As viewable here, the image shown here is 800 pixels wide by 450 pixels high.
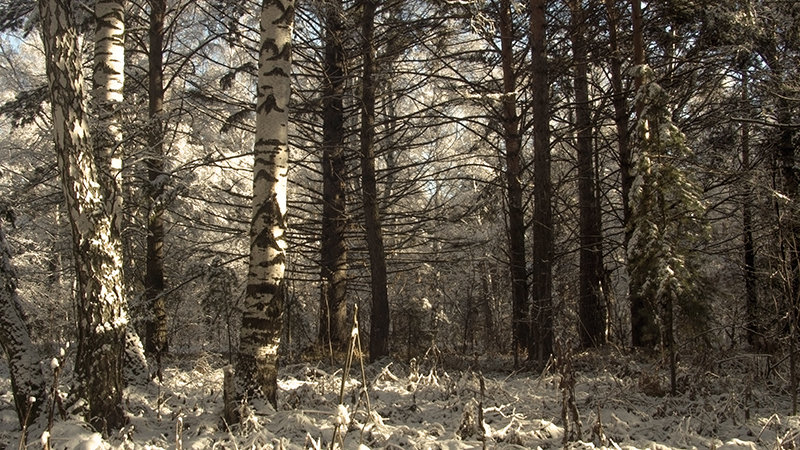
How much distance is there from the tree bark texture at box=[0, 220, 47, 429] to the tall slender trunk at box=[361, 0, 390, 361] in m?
5.47

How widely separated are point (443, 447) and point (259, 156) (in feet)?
9.89

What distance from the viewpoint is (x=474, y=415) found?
4875 mm

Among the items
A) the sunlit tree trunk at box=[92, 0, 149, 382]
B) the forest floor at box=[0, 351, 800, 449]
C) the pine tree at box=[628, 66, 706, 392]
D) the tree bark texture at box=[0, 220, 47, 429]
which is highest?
the sunlit tree trunk at box=[92, 0, 149, 382]

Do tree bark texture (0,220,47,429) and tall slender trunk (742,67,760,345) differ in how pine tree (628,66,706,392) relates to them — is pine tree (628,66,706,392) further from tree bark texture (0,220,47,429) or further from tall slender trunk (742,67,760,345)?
tree bark texture (0,220,47,429)

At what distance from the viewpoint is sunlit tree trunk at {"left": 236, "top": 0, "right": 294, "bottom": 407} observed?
5008 mm

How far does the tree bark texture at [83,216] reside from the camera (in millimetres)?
4523

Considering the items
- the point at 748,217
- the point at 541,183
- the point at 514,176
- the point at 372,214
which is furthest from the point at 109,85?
the point at 748,217

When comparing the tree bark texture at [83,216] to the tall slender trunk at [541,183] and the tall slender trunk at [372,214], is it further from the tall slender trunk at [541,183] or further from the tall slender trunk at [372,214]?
the tall slender trunk at [541,183]

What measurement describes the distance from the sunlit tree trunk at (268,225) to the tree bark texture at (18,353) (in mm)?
1817

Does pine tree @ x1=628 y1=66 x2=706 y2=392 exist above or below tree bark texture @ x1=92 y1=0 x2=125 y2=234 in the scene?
below

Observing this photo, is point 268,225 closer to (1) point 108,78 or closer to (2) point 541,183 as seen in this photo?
(1) point 108,78

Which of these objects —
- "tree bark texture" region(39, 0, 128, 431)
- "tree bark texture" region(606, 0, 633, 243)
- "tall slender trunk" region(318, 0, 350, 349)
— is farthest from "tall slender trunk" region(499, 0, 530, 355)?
"tree bark texture" region(39, 0, 128, 431)

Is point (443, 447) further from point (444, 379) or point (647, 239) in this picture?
point (647, 239)

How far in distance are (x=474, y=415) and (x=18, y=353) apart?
163 inches
